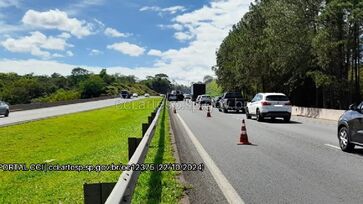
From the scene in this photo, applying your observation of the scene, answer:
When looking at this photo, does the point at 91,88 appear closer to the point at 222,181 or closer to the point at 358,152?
the point at 358,152

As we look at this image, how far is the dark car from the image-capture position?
41.0ft

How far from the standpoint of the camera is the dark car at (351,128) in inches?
492

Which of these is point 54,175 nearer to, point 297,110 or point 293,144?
point 293,144

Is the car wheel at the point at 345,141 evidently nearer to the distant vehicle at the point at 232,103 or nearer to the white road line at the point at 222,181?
the white road line at the point at 222,181

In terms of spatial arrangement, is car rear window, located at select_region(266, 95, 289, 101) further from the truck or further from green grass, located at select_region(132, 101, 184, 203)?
the truck

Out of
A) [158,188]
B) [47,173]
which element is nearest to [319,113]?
[47,173]

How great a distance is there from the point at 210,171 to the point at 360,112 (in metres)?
5.07

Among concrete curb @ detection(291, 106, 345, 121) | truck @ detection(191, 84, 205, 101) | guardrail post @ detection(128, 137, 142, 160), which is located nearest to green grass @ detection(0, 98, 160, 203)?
guardrail post @ detection(128, 137, 142, 160)

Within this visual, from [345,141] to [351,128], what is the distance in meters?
0.52

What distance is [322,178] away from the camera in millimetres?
8953

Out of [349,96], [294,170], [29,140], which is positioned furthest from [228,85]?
[294,170]

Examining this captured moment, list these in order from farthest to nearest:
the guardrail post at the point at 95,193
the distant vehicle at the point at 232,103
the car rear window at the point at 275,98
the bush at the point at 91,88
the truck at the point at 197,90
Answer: the bush at the point at 91,88 < the truck at the point at 197,90 < the distant vehicle at the point at 232,103 < the car rear window at the point at 275,98 < the guardrail post at the point at 95,193

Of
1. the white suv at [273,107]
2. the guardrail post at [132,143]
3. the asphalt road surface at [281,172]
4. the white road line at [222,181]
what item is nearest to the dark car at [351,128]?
the asphalt road surface at [281,172]

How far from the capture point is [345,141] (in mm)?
13242
